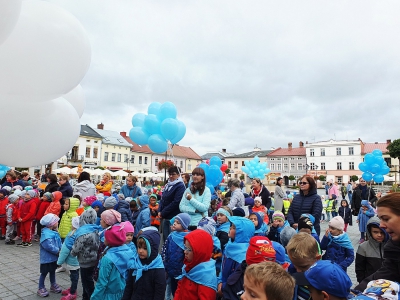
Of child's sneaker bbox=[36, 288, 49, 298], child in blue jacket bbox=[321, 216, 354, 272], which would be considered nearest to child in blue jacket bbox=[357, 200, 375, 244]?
child in blue jacket bbox=[321, 216, 354, 272]

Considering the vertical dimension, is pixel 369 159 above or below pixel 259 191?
above

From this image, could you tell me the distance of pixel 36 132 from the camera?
8.04 ft

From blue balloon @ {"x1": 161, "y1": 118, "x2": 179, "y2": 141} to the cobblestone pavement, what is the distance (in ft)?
12.9

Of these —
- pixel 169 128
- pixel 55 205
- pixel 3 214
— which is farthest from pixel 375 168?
pixel 3 214

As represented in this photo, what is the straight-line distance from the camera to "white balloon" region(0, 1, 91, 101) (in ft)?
6.57

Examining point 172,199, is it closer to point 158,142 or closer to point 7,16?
point 158,142

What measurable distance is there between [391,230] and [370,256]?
1.85 meters

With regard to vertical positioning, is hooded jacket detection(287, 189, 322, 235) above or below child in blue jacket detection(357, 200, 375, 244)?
above

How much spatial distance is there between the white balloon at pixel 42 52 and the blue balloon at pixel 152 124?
211 inches

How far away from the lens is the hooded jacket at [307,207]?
4.14 m

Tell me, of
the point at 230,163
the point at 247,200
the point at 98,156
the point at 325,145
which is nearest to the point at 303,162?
the point at 325,145

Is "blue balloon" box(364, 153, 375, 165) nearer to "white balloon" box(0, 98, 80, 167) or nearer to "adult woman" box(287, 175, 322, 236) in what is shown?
"adult woman" box(287, 175, 322, 236)

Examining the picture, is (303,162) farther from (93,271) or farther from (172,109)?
(93,271)

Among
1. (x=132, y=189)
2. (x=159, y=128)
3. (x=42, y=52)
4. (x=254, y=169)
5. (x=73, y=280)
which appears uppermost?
(x=159, y=128)
